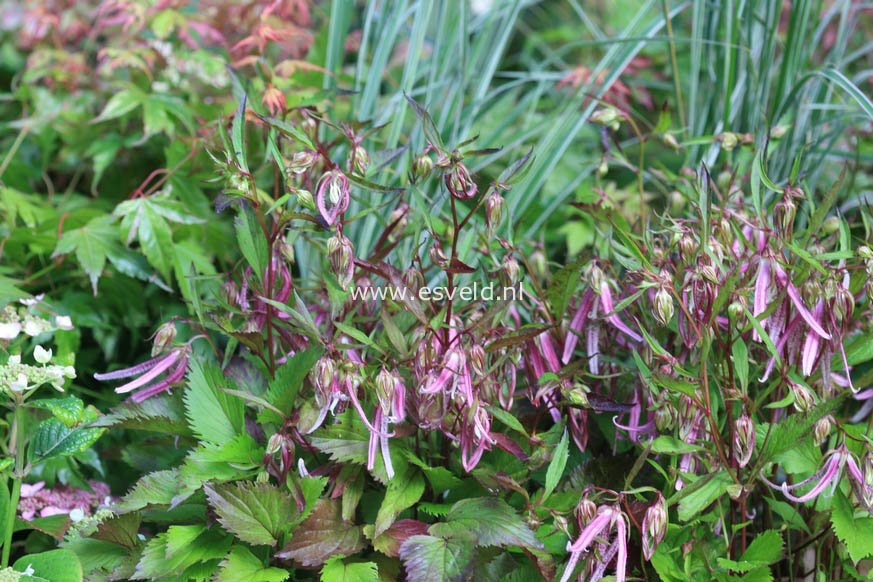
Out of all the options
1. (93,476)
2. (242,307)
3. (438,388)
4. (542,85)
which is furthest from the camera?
(542,85)

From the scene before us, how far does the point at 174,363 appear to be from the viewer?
3.02 feet

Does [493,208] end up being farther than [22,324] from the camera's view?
No

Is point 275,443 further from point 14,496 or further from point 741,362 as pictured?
point 741,362

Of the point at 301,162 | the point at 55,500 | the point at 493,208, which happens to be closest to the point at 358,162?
the point at 301,162

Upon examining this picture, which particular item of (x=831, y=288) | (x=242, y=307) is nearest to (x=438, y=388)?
(x=242, y=307)

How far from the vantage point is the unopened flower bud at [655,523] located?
75cm

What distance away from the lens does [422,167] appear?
0.76 metres

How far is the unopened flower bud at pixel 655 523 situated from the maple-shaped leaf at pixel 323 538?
296mm

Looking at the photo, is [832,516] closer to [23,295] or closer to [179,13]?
[23,295]

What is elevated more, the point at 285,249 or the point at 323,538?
the point at 285,249

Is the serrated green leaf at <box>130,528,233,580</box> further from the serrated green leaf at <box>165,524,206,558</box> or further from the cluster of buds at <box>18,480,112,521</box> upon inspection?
the cluster of buds at <box>18,480,112,521</box>

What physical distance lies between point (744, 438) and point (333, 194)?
1.61ft

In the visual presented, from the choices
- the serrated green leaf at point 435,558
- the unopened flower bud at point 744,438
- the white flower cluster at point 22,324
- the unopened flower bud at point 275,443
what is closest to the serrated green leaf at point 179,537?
the unopened flower bud at point 275,443

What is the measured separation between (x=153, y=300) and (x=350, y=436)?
0.65 metres
